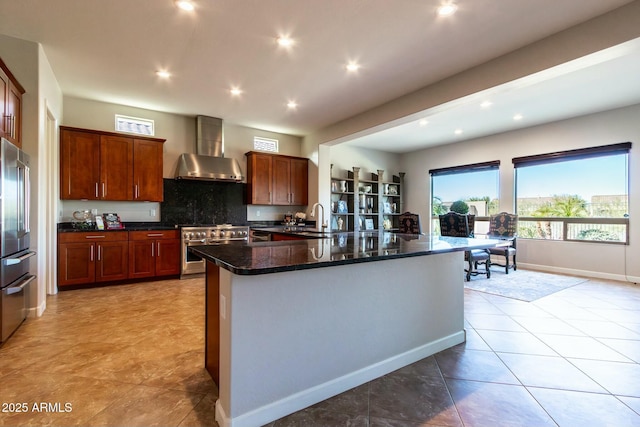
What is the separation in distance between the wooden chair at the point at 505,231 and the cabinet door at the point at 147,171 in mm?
5967

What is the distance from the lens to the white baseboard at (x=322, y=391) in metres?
1.47

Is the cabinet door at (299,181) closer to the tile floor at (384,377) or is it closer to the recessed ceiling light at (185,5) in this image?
the tile floor at (384,377)

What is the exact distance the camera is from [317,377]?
1.71 m

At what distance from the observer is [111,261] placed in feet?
14.4

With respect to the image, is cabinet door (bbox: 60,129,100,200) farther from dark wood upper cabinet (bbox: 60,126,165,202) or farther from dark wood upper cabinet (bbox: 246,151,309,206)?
dark wood upper cabinet (bbox: 246,151,309,206)

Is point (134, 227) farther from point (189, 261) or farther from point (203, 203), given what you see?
point (203, 203)

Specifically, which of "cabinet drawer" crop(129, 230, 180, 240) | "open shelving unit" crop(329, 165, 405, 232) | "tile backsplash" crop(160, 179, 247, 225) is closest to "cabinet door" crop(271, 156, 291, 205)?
"tile backsplash" crop(160, 179, 247, 225)

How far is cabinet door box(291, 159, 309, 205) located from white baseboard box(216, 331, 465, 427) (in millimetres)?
4313

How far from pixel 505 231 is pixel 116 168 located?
687 centimetres

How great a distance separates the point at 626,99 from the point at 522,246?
2870 mm

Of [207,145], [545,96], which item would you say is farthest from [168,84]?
[545,96]

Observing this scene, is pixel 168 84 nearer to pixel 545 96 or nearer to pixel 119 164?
pixel 119 164

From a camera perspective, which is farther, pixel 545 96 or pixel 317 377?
pixel 545 96

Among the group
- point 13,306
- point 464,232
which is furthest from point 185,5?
point 464,232
